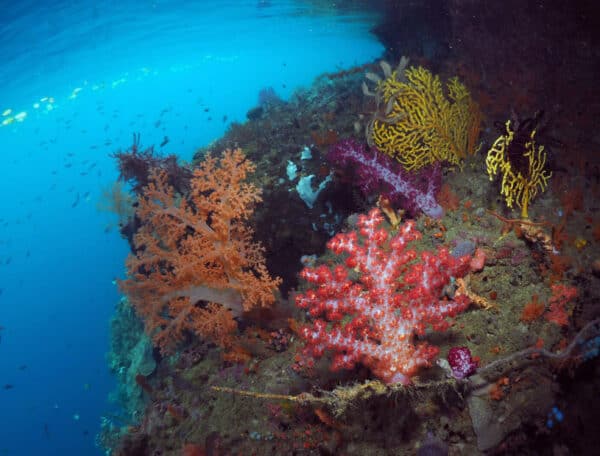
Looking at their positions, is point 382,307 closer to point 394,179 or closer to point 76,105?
point 394,179

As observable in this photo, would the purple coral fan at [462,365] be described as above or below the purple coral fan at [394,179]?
below

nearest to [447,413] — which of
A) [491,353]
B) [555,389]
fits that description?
[491,353]

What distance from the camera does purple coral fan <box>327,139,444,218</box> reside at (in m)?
5.23

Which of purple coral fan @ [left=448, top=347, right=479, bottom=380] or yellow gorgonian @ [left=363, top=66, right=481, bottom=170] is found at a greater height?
yellow gorgonian @ [left=363, top=66, right=481, bottom=170]

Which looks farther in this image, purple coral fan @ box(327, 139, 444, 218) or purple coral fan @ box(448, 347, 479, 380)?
purple coral fan @ box(327, 139, 444, 218)

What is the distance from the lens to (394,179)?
17.8 feet

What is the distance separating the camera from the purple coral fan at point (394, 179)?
523 centimetres

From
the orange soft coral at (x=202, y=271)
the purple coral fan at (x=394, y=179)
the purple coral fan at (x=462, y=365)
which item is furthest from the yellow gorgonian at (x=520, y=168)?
the orange soft coral at (x=202, y=271)

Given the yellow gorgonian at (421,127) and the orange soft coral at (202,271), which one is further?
the yellow gorgonian at (421,127)

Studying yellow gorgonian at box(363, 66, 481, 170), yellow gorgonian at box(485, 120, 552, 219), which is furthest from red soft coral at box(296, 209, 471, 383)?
yellow gorgonian at box(363, 66, 481, 170)

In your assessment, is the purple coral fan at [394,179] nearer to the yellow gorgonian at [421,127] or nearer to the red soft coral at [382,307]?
the yellow gorgonian at [421,127]

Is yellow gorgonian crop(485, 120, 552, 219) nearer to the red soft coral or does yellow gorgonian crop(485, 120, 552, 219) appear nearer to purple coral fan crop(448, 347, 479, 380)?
the red soft coral

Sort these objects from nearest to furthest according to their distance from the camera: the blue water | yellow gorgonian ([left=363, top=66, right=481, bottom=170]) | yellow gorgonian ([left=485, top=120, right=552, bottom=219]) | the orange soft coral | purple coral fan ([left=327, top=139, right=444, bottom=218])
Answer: yellow gorgonian ([left=485, top=120, right=552, bottom=219]), the orange soft coral, purple coral fan ([left=327, top=139, right=444, bottom=218]), yellow gorgonian ([left=363, top=66, right=481, bottom=170]), the blue water

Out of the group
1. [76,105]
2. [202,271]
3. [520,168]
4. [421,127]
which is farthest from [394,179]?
[76,105]
